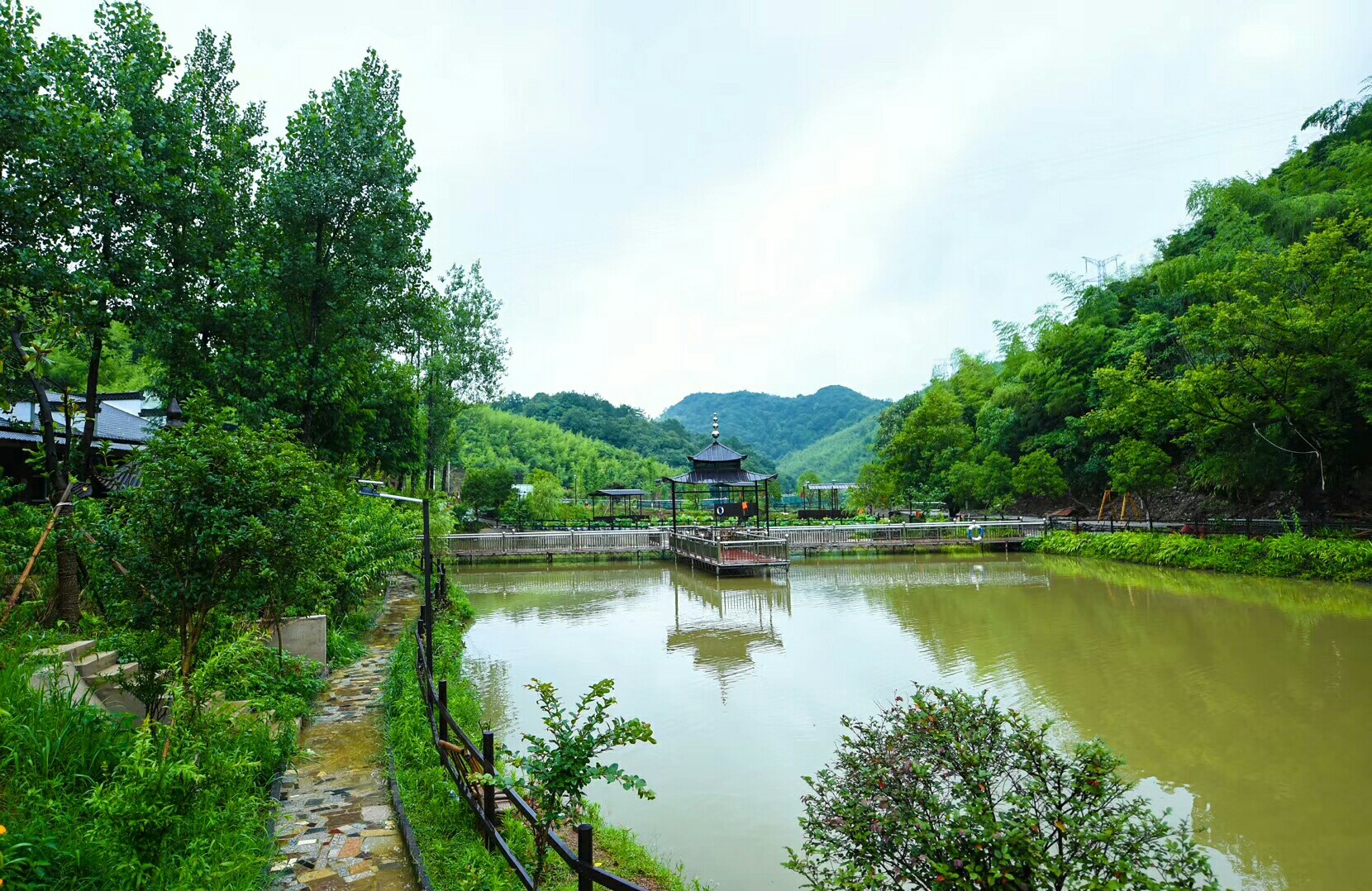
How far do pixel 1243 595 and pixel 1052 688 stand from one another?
29.8ft

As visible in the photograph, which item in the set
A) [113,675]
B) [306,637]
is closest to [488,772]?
[113,675]

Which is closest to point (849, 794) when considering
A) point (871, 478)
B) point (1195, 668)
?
point (1195, 668)

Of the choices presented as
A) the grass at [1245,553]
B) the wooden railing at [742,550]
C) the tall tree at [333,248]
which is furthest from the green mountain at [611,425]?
the tall tree at [333,248]

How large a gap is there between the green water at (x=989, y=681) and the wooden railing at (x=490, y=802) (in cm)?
143

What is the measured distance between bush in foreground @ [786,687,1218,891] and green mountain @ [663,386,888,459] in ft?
312

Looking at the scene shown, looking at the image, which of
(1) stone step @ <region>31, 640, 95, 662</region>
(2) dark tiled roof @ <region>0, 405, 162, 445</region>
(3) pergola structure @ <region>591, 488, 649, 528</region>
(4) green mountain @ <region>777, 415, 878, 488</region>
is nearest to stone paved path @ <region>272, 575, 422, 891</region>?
(1) stone step @ <region>31, 640, 95, 662</region>

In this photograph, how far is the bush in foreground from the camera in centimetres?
273

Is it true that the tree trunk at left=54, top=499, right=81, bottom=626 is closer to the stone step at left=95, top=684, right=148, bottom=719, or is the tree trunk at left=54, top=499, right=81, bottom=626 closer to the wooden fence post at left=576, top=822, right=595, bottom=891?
the stone step at left=95, top=684, right=148, bottom=719

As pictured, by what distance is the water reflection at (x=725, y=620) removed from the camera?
424 inches

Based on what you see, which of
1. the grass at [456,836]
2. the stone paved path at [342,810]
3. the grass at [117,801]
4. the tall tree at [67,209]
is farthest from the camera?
the tall tree at [67,209]

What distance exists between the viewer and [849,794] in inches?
136

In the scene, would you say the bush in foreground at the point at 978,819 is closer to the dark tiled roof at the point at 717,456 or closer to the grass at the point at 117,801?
the grass at the point at 117,801

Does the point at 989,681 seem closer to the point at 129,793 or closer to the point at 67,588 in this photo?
the point at 129,793

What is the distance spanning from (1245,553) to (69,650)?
867 inches
